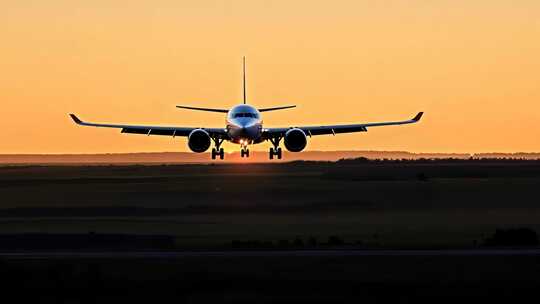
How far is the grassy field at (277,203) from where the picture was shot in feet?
250

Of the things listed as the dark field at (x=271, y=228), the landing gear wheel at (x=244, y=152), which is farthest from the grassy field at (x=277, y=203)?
→ the landing gear wheel at (x=244, y=152)

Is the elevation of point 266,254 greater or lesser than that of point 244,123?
lesser

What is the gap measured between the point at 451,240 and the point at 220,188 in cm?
3924

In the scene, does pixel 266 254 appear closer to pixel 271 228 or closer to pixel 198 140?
pixel 271 228

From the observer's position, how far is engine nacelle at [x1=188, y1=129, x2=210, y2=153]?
358ft

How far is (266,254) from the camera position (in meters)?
53.9

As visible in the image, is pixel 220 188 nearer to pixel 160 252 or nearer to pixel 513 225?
pixel 513 225

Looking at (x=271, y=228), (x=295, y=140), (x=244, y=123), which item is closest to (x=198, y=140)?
(x=244, y=123)

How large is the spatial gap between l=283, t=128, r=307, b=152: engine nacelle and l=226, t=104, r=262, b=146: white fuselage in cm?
229

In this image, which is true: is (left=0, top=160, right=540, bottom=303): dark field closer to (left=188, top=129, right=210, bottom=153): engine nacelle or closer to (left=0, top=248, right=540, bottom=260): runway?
(left=0, top=248, right=540, bottom=260): runway

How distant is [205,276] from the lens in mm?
47656

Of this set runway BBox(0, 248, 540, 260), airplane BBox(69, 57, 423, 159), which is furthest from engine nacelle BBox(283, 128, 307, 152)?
runway BBox(0, 248, 540, 260)

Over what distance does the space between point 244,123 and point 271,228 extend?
2866cm

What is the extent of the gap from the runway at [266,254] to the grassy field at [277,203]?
16.2 ft
